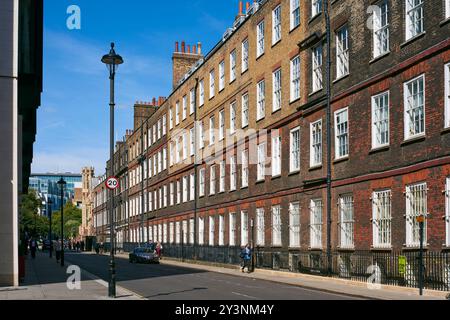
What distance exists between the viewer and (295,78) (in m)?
35.3

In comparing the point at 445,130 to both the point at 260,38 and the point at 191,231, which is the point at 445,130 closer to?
the point at 260,38

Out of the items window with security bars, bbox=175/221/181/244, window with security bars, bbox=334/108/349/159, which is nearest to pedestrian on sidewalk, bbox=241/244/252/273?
window with security bars, bbox=334/108/349/159

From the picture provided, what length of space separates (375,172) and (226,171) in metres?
20.1

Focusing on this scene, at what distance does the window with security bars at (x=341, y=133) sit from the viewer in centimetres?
2980

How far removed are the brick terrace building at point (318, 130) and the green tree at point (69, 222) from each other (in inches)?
4666

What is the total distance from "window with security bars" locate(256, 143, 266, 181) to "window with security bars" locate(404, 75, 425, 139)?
14.8 metres

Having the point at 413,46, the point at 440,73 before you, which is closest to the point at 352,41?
the point at 413,46

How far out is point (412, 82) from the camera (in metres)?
25.0

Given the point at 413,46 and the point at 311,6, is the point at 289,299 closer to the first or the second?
the point at 413,46

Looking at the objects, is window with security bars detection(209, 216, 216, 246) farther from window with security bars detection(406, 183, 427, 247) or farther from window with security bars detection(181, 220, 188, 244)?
window with security bars detection(406, 183, 427, 247)

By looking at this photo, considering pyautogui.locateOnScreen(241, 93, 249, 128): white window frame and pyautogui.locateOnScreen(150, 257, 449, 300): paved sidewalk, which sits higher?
pyautogui.locateOnScreen(241, 93, 249, 128): white window frame

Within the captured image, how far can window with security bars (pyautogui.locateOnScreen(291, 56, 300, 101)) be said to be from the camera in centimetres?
3497

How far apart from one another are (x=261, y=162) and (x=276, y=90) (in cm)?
442

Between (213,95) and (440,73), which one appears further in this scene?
(213,95)
